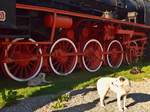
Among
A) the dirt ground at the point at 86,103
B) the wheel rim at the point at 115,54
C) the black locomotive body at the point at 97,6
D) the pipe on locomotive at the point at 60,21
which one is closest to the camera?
the dirt ground at the point at 86,103

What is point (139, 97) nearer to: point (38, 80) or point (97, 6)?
point (38, 80)

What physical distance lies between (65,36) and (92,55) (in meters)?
1.06

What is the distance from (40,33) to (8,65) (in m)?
1.24

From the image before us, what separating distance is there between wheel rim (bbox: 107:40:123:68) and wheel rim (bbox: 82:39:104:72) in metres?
0.52

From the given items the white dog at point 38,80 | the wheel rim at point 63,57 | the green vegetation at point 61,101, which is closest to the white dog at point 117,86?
the green vegetation at point 61,101

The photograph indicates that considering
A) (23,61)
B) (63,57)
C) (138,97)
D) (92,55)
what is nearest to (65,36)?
(63,57)

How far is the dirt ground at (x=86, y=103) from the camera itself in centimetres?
743

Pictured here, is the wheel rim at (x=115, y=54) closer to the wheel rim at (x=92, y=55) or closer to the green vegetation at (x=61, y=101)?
the wheel rim at (x=92, y=55)

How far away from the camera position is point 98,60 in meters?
12.3

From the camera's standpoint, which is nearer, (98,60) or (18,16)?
(18,16)

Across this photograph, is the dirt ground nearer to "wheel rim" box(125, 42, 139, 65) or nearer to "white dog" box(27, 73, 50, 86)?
"white dog" box(27, 73, 50, 86)

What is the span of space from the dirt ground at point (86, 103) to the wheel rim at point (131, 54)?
5.12 metres

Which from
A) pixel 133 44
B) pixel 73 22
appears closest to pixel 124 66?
pixel 133 44

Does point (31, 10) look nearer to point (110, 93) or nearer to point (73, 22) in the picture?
point (73, 22)
